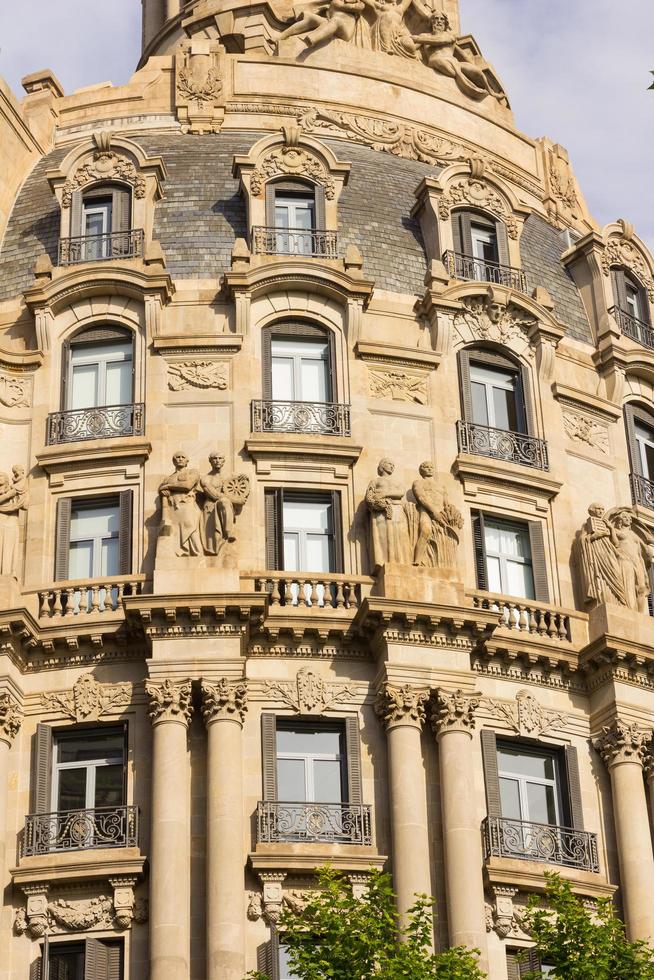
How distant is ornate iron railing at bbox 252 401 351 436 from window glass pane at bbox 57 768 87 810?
8569 mm

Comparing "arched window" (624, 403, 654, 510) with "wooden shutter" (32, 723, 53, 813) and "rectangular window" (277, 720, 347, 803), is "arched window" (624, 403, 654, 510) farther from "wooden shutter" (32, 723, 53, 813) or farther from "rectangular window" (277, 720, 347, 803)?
"wooden shutter" (32, 723, 53, 813)

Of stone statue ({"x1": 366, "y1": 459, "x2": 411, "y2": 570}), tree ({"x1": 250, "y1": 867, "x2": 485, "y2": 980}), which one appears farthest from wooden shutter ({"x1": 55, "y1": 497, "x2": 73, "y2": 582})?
tree ({"x1": 250, "y1": 867, "x2": 485, "y2": 980})

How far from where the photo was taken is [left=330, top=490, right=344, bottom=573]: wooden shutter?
44.3m

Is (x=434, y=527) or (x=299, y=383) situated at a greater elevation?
(x=299, y=383)

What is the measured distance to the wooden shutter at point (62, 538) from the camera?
44188 mm

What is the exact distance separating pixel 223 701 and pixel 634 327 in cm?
1658

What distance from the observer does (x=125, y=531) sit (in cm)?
4419

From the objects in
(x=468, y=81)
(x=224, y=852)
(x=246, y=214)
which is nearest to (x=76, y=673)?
(x=224, y=852)

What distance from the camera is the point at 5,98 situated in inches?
2018

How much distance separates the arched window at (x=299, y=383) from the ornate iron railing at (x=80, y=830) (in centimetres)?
922

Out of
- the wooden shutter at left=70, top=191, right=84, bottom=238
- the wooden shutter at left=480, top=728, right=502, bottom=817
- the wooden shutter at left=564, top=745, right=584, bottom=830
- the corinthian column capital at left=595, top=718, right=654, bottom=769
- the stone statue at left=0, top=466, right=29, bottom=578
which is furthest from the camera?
the wooden shutter at left=70, top=191, right=84, bottom=238

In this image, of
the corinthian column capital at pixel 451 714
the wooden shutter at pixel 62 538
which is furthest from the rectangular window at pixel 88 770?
the corinthian column capital at pixel 451 714

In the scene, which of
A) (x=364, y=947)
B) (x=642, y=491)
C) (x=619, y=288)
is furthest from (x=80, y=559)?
(x=619, y=288)

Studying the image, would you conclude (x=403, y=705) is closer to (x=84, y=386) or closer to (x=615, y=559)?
(x=615, y=559)
